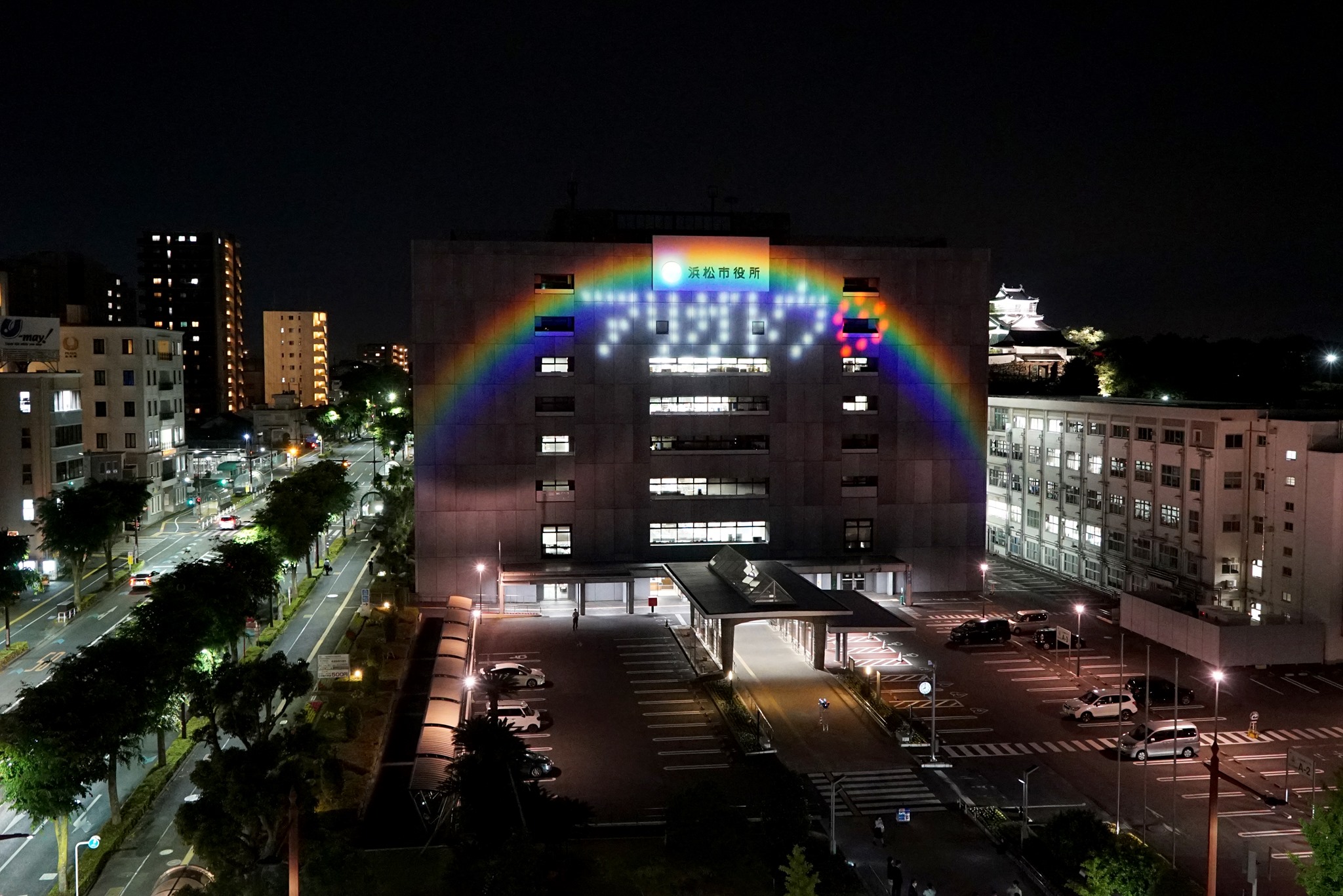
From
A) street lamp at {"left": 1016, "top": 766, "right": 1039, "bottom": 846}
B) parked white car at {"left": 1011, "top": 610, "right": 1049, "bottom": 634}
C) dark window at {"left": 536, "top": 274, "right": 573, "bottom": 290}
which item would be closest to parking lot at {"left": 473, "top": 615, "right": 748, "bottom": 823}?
street lamp at {"left": 1016, "top": 766, "right": 1039, "bottom": 846}

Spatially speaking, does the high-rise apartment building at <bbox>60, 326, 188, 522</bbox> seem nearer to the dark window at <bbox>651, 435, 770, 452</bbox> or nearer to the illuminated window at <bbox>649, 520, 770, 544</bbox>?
the illuminated window at <bbox>649, 520, 770, 544</bbox>

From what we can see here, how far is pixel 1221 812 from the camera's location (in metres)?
30.8

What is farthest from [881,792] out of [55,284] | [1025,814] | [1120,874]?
[55,284]

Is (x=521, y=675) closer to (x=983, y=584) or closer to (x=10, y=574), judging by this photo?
(x=10, y=574)

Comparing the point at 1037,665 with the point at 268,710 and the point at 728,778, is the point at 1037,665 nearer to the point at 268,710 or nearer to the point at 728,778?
the point at 728,778

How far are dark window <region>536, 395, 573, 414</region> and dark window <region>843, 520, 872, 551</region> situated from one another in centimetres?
1796

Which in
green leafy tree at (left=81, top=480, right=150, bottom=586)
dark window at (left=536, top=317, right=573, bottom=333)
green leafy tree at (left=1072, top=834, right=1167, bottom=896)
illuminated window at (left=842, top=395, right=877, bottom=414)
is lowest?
green leafy tree at (left=1072, top=834, right=1167, bottom=896)

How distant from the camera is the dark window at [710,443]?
192 ft

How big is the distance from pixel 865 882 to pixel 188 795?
21.1m

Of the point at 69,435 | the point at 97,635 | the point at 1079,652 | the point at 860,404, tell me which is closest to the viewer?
the point at 1079,652

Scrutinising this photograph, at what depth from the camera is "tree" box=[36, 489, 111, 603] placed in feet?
184

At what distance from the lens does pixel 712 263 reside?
57.7 m

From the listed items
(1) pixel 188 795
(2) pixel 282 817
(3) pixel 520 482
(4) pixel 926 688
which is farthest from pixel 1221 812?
(3) pixel 520 482

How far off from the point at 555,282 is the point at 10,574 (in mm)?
30555
